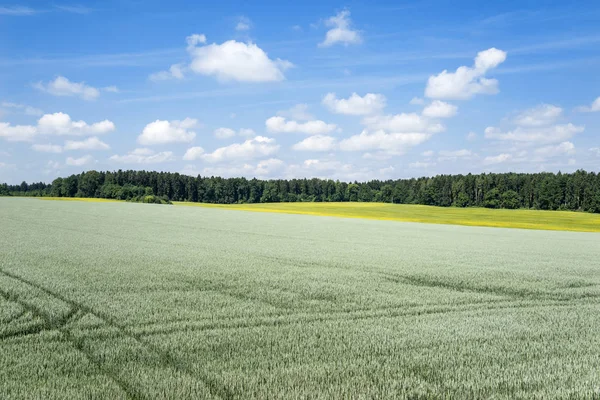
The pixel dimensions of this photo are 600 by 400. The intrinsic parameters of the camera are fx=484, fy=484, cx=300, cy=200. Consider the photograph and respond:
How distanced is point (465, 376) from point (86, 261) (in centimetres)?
1415

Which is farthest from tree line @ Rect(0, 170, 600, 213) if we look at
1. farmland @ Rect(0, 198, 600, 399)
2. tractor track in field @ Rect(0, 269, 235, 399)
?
tractor track in field @ Rect(0, 269, 235, 399)

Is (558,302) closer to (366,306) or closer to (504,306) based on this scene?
(504,306)

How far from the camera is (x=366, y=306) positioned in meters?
11.2

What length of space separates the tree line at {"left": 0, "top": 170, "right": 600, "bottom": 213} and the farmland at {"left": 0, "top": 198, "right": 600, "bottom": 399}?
96492 mm

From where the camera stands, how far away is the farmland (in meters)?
6.35

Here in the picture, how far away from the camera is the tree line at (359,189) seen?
130 metres

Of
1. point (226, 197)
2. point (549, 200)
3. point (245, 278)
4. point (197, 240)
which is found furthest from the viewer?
point (226, 197)

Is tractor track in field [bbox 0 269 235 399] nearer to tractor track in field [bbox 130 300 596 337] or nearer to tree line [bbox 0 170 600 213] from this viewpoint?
tractor track in field [bbox 130 300 596 337]

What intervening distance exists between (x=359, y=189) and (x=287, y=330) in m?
166

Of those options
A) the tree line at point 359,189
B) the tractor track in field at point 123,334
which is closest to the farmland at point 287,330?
the tractor track in field at point 123,334

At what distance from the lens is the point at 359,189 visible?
17350 cm

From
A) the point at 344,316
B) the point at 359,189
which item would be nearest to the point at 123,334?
the point at 344,316

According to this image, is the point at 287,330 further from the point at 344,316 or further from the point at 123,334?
the point at 123,334

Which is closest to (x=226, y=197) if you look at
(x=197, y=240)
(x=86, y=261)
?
(x=197, y=240)
